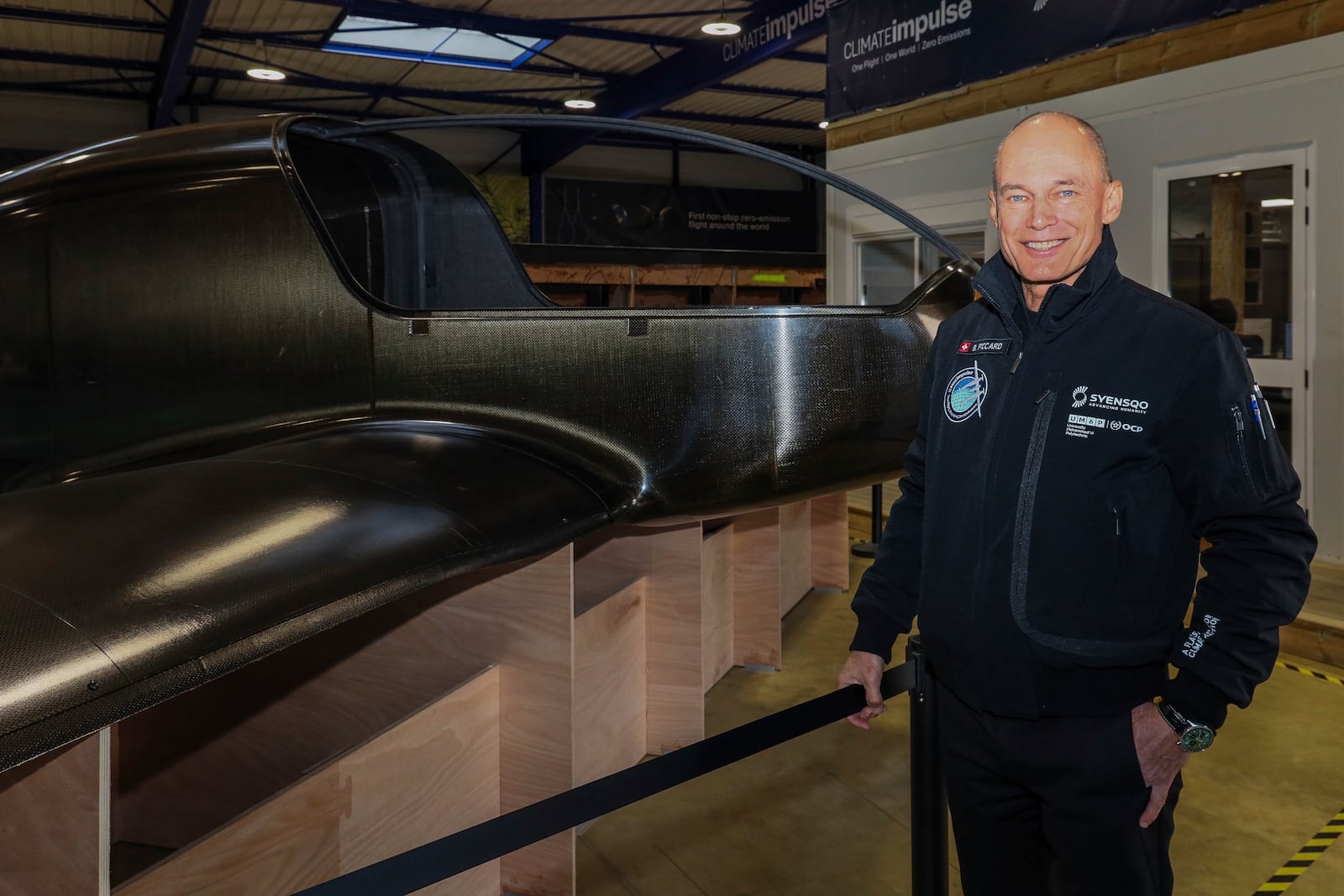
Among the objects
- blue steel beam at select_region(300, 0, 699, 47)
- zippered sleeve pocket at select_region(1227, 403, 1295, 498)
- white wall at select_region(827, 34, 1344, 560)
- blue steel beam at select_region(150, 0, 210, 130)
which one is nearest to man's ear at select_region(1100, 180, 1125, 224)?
zippered sleeve pocket at select_region(1227, 403, 1295, 498)

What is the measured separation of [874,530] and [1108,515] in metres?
4.61

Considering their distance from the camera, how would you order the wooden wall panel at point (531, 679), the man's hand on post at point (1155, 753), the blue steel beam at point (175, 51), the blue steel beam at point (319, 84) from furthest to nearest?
the blue steel beam at point (319, 84) < the blue steel beam at point (175, 51) < the wooden wall panel at point (531, 679) < the man's hand on post at point (1155, 753)

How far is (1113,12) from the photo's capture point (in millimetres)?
5234

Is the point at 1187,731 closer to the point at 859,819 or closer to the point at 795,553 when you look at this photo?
the point at 859,819

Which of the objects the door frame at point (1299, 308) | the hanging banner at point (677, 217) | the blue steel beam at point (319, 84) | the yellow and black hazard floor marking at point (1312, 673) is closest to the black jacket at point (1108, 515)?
the yellow and black hazard floor marking at point (1312, 673)

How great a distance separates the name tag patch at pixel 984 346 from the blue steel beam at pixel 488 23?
28.5ft

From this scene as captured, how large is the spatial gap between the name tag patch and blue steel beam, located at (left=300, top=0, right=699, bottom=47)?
8.70 metres

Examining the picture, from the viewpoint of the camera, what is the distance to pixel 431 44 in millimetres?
11344

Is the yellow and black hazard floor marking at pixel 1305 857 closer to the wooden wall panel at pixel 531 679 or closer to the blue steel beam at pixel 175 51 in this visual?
the wooden wall panel at pixel 531 679

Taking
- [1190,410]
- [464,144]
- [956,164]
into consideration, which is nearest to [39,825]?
[1190,410]

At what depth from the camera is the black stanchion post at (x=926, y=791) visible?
5.68ft

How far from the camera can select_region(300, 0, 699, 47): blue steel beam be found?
31.6 feet

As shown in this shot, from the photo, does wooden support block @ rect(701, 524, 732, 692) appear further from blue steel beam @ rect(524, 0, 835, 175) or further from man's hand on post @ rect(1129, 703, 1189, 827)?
blue steel beam @ rect(524, 0, 835, 175)

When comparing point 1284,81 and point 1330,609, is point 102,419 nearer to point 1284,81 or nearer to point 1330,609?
point 1330,609
